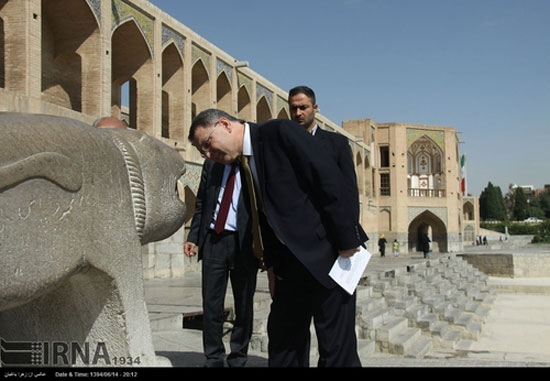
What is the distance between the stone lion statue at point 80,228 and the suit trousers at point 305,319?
21.8 inches

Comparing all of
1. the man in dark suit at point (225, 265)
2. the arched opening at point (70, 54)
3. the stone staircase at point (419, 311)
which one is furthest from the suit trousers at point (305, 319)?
the arched opening at point (70, 54)

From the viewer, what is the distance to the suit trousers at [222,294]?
293cm

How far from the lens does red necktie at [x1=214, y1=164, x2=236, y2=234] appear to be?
2.97m

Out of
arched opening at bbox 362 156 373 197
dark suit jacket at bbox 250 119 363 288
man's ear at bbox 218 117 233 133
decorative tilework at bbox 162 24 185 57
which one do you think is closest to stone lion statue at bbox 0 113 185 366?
man's ear at bbox 218 117 233 133

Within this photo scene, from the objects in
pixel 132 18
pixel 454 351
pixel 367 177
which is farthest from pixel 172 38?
pixel 367 177

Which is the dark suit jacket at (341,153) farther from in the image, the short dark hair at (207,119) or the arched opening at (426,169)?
the arched opening at (426,169)

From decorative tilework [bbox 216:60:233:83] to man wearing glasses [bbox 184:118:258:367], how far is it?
13.4 metres

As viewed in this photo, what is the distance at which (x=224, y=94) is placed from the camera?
1700 cm

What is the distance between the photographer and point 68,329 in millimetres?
2299

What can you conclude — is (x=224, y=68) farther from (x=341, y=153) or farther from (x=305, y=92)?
(x=341, y=153)
